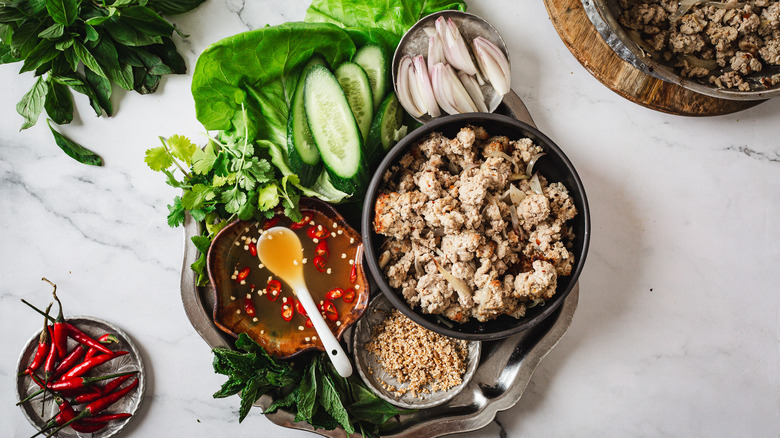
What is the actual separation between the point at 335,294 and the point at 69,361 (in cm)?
139

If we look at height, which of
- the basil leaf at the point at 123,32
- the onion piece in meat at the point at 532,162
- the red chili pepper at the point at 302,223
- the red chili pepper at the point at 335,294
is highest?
the basil leaf at the point at 123,32

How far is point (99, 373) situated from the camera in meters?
2.53

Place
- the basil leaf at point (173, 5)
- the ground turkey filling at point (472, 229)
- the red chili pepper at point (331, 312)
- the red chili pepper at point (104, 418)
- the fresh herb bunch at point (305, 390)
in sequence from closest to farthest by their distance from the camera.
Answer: the ground turkey filling at point (472, 229) < the fresh herb bunch at point (305, 390) < the red chili pepper at point (331, 312) < the basil leaf at point (173, 5) < the red chili pepper at point (104, 418)

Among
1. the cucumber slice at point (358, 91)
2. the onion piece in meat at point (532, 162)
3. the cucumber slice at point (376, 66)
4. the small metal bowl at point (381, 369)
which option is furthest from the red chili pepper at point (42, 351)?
the onion piece in meat at point (532, 162)

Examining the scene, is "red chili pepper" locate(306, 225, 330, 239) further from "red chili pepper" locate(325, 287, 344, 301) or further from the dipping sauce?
"red chili pepper" locate(325, 287, 344, 301)

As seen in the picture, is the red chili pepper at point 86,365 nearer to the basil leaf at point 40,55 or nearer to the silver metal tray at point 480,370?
the silver metal tray at point 480,370

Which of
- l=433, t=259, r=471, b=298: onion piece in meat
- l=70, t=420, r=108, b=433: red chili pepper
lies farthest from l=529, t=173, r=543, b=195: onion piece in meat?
l=70, t=420, r=108, b=433: red chili pepper

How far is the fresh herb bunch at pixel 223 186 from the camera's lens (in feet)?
7.09

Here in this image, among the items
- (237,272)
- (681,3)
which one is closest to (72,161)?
(237,272)

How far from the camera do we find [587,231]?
6.82 ft

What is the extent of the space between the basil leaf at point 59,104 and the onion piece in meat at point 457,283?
1.99 meters

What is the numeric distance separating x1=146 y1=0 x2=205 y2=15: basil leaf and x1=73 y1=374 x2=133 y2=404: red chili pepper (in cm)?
178

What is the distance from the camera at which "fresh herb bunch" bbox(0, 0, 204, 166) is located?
2.30 metres

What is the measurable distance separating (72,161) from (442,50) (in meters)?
1.95
